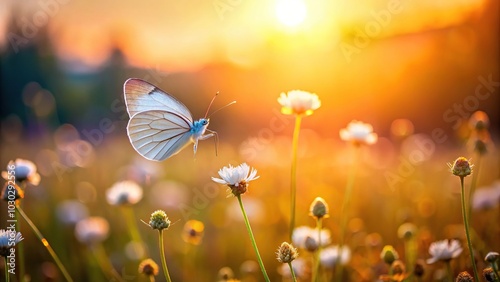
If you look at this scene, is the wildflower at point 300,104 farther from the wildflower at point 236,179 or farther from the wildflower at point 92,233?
the wildflower at point 92,233

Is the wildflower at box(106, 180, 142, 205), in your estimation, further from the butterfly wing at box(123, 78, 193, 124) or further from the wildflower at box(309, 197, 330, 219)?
the wildflower at box(309, 197, 330, 219)

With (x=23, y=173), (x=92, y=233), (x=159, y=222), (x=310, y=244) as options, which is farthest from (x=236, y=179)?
(x=92, y=233)

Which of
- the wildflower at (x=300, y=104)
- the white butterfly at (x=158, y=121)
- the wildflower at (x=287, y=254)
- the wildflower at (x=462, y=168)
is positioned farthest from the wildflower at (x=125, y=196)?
the wildflower at (x=462, y=168)

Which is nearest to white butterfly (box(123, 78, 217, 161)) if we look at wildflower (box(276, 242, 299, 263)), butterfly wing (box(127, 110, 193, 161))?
butterfly wing (box(127, 110, 193, 161))

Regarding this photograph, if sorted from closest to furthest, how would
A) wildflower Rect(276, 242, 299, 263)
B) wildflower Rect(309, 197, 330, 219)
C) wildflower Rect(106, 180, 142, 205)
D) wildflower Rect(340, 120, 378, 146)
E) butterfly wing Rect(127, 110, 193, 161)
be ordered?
wildflower Rect(276, 242, 299, 263) → wildflower Rect(309, 197, 330, 219) → butterfly wing Rect(127, 110, 193, 161) → wildflower Rect(340, 120, 378, 146) → wildflower Rect(106, 180, 142, 205)

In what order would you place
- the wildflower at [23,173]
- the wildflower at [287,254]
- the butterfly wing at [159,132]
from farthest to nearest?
1. the butterfly wing at [159,132]
2. the wildflower at [23,173]
3. the wildflower at [287,254]

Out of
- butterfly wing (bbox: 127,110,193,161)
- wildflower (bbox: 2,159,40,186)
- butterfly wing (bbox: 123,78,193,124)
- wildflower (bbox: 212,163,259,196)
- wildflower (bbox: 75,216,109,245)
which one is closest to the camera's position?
wildflower (bbox: 212,163,259,196)

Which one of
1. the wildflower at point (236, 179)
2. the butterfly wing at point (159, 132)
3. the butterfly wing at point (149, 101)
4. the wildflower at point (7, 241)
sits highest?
the butterfly wing at point (149, 101)

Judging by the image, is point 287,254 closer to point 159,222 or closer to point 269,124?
point 159,222

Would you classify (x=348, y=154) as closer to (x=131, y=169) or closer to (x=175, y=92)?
(x=131, y=169)
